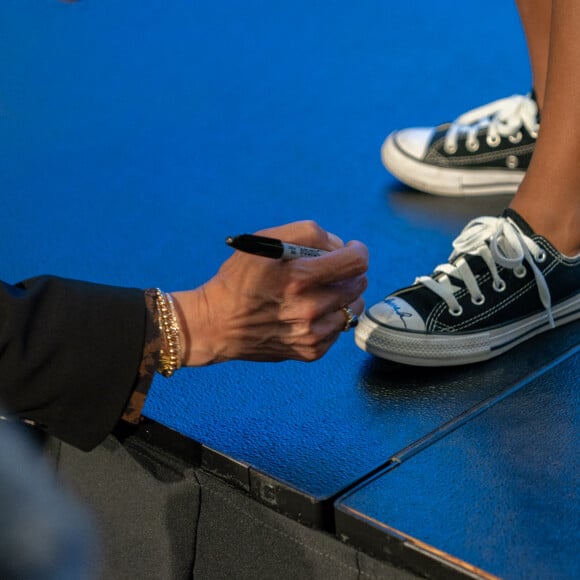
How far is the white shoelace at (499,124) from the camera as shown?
1.50 m

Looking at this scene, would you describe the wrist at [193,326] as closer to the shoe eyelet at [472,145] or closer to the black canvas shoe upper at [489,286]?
the black canvas shoe upper at [489,286]

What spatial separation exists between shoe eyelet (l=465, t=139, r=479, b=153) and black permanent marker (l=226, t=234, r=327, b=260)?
0.75 metres

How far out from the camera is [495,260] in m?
1.10

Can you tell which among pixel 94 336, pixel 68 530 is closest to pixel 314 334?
pixel 94 336

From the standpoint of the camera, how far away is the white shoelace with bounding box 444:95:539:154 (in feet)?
4.92

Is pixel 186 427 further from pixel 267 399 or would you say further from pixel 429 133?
pixel 429 133

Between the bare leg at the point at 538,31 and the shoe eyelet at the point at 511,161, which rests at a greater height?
the bare leg at the point at 538,31

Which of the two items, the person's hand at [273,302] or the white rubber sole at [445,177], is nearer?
the person's hand at [273,302]

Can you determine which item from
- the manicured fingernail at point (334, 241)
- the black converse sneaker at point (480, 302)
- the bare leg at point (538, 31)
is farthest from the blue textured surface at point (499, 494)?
the bare leg at point (538, 31)

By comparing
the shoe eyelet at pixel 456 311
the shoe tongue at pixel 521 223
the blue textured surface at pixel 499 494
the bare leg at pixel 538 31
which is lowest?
the blue textured surface at pixel 499 494

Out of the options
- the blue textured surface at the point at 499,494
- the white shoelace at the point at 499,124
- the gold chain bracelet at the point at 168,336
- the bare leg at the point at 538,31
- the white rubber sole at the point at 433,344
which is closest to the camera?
the blue textured surface at the point at 499,494

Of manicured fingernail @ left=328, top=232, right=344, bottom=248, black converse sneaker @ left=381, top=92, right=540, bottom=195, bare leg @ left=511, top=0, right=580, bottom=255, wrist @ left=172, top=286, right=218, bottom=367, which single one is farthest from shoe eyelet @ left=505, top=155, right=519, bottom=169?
wrist @ left=172, top=286, right=218, bottom=367

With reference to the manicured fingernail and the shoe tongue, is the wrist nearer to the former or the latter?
the manicured fingernail

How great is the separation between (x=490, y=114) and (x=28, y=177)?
0.85 meters
